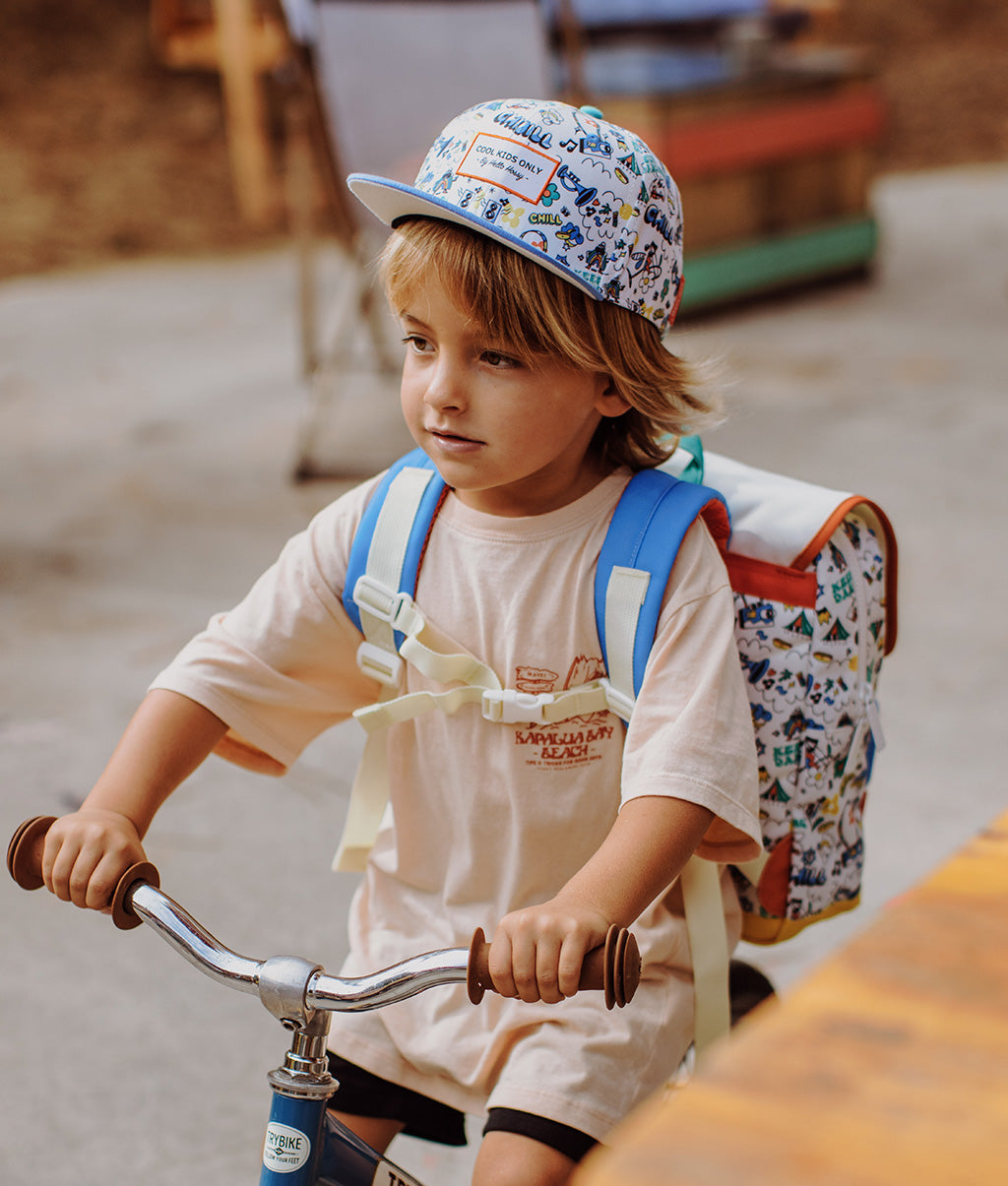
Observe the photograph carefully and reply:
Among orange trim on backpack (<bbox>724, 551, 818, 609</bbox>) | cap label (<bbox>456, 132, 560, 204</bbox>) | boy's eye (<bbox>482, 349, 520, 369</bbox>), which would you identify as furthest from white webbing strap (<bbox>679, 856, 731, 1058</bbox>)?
cap label (<bbox>456, 132, 560, 204</bbox>)

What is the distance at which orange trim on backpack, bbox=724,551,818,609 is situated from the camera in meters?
1.34

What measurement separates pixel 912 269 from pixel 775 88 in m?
1.07

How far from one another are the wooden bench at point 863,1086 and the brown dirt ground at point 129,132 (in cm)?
710

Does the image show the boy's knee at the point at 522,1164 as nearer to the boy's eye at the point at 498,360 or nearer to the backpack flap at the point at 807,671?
the backpack flap at the point at 807,671

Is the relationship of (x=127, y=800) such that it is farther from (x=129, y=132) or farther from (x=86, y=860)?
(x=129, y=132)

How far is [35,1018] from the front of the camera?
209 cm

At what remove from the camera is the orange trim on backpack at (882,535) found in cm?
135

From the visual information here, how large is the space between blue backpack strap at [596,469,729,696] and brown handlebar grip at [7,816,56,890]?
50 centimetres

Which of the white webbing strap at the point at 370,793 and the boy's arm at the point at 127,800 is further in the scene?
Answer: the white webbing strap at the point at 370,793

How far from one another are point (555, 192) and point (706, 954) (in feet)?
2.25

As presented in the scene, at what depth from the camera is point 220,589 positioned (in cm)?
351

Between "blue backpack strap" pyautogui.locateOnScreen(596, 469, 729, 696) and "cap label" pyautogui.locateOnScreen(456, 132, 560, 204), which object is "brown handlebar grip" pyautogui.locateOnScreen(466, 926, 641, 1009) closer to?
"blue backpack strap" pyautogui.locateOnScreen(596, 469, 729, 696)

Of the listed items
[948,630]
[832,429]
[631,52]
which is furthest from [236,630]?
[631,52]

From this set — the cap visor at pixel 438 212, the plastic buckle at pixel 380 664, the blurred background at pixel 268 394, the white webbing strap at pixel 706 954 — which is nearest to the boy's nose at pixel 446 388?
the cap visor at pixel 438 212
